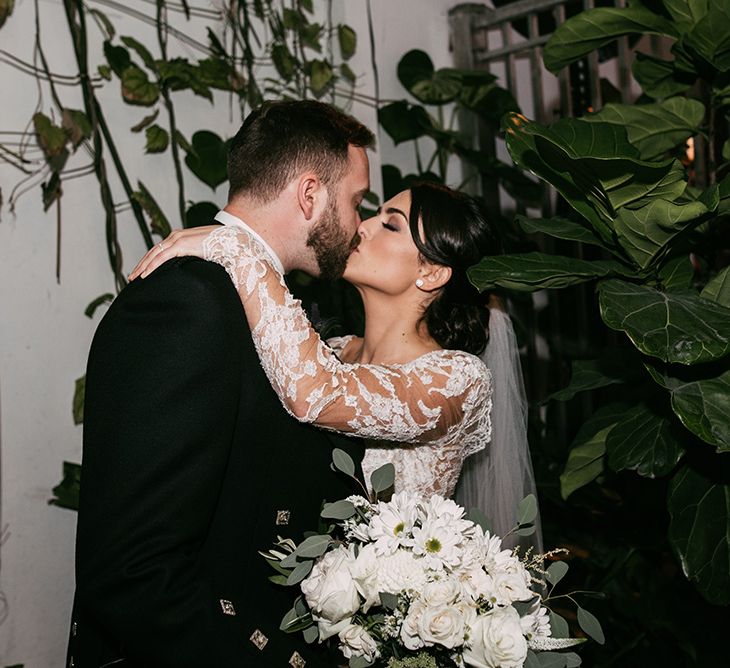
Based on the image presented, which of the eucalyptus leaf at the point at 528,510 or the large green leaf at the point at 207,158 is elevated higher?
the large green leaf at the point at 207,158

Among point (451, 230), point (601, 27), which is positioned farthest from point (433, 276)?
point (601, 27)

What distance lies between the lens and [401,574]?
4.11 feet

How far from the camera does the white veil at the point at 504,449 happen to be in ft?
6.77

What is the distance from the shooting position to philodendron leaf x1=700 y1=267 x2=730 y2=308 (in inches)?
60.2

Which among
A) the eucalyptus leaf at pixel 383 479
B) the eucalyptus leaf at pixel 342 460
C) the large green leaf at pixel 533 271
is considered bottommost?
the eucalyptus leaf at pixel 383 479

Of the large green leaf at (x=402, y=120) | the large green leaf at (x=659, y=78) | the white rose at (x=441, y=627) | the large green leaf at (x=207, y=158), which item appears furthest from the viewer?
the large green leaf at (x=402, y=120)

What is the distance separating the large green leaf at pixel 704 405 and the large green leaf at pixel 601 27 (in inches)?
32.1

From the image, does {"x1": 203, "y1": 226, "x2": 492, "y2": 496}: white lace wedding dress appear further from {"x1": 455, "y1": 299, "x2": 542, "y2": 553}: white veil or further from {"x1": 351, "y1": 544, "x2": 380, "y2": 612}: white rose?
{"x1": 351, "y1": 544, "x2": 380, "y2": 612}: white rose

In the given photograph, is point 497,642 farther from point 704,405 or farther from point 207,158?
point 207,158

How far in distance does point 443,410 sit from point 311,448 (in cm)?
37

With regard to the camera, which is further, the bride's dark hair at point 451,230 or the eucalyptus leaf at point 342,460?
the bride's dark hair at point 451,230

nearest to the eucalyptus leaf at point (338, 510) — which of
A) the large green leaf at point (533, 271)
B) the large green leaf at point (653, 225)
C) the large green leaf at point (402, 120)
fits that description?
the large green leaf at point (533, 271)

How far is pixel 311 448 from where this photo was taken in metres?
1.59

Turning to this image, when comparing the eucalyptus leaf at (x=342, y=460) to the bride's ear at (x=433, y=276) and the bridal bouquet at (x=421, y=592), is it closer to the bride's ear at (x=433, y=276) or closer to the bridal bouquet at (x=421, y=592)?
the bridal bouquet at (x=421, y=592)
